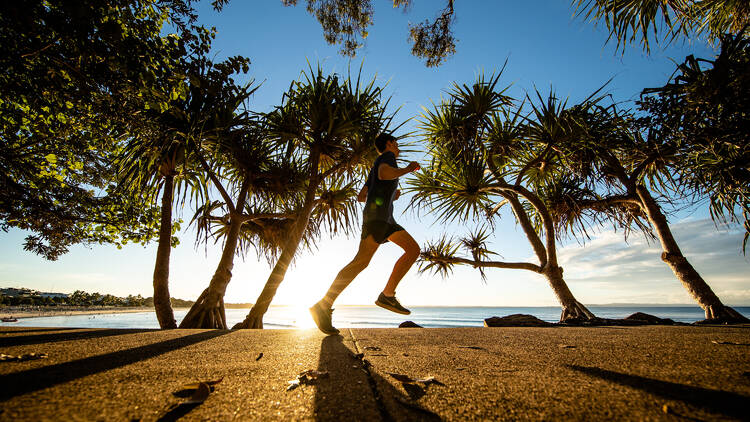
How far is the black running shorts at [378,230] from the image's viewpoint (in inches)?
92.0

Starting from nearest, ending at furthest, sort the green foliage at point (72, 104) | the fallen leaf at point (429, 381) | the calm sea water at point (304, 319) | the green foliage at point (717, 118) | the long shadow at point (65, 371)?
1. the long shadow at point (65, 371)
2. the fallen leaf at point (429, 381)
3. the green foliage at point (72, 104)
4. the green foliage at point (717, 118)
5. the calm sea water at point (304, 319)

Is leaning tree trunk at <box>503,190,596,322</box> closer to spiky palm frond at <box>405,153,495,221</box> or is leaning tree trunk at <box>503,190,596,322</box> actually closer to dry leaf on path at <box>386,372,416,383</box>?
spiky palm frond at <box>405,153,495,221</box>

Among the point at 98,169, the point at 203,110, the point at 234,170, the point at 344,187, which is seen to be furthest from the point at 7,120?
the point at 344,187

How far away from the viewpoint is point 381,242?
2.35 metres

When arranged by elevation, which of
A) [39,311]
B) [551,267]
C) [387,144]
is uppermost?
[387,144]

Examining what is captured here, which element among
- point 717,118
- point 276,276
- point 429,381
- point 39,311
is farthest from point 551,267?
point 39,311

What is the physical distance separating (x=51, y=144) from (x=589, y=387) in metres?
6.37

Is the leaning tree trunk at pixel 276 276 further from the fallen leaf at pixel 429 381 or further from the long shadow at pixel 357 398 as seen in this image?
the fallen leaf at pixel 429 381

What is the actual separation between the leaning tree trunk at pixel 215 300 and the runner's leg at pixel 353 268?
2548 millimetres

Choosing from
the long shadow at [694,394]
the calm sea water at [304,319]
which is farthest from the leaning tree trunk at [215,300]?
the calm sea water at [304,319]

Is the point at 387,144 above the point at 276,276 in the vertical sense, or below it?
above

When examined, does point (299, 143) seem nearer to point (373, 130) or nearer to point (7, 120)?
point (373, 130)

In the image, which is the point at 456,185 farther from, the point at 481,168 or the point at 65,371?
the point at 65,371

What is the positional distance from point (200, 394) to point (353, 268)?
1.58 metres
